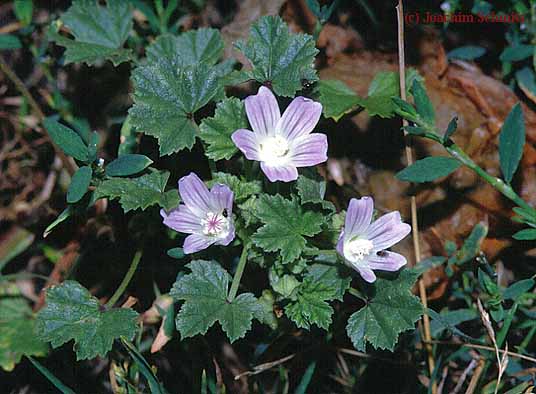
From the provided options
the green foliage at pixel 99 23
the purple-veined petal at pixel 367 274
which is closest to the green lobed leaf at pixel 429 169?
the purple-veined petal at pixel 367 274

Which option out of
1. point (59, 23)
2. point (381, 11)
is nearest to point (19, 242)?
point (59, 23)

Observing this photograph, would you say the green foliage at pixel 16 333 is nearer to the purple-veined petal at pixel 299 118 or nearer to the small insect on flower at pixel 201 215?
the small insect on flower at pixel 201 215

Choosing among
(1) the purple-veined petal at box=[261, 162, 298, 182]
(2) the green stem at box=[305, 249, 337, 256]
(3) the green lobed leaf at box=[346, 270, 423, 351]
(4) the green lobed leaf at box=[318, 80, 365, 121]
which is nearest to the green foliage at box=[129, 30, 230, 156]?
(1) the purple-veined petal at box=[261, 162, 298, 182]

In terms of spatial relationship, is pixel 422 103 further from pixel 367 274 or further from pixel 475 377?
pixel 475 377

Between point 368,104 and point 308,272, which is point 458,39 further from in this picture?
point 308,272

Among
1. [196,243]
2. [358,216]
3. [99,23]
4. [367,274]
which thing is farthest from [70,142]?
[367,274]

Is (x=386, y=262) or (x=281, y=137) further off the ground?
(x=281, y=137)

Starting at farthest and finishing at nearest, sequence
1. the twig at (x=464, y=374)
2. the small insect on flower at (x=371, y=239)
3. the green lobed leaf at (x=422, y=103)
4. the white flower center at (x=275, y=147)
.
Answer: the twig at (x=464, y=374) → the green lobed leaf at (x=422, y=103) → the white flower center at (x=275, y=147) → the small insect on flower at (x=371, y=239)
